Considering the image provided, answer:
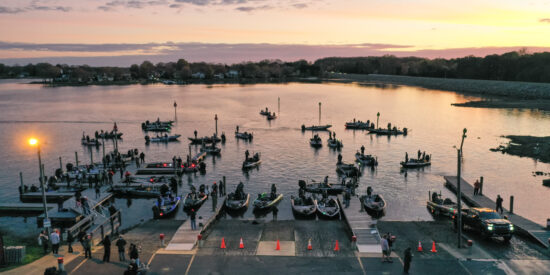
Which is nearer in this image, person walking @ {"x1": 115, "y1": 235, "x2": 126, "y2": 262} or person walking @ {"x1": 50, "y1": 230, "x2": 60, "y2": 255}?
person walking @ {"x1": 115, "y1": 235, "x2": 126, "y2": 262}

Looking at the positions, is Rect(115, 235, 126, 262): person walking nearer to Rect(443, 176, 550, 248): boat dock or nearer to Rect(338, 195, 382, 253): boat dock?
Rect(338, 195, 382, 253): boat dock

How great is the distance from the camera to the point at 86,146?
72875 mm

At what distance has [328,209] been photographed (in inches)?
1375

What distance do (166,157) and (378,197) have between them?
3768 centimetres

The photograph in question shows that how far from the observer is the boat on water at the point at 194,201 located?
37.4 m

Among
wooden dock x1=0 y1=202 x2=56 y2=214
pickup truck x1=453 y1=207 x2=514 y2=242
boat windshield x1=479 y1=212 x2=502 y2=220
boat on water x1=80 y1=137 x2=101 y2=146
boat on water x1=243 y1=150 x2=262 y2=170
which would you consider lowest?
wooden dock x1=0 y1=202 x2=56 y2=214

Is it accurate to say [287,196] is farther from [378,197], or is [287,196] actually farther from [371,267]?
[371,267]

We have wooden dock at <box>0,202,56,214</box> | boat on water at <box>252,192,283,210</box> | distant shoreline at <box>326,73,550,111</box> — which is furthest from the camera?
distant shoreline at <box>326,73,550,111</box>

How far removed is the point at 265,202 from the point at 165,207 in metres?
9.22

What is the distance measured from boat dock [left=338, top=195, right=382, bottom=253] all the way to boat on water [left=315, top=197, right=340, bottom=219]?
1177 mm

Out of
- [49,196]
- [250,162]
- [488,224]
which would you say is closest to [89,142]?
[49,196]

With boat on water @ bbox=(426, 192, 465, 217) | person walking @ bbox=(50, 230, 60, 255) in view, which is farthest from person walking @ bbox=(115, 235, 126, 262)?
boat on water @ bbox=(426, 192, 465, 217)

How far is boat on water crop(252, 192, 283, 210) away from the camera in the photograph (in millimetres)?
37281

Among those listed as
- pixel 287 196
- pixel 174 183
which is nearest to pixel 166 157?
pixel 174 183
